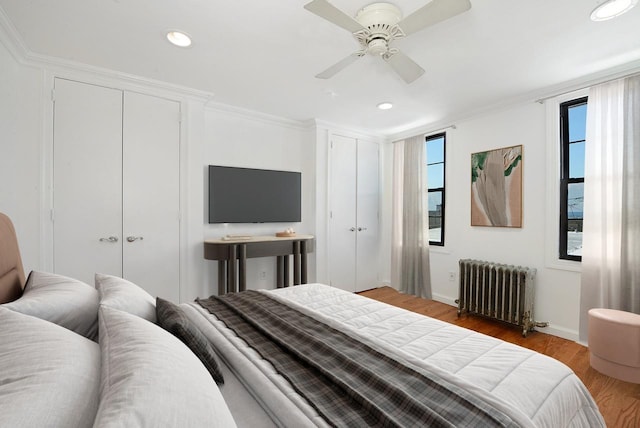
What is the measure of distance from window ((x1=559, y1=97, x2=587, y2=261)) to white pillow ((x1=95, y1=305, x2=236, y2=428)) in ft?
11.6

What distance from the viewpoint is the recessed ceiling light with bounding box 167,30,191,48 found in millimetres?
2029

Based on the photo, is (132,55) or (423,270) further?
(423,270)

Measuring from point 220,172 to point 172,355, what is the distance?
9.46ft

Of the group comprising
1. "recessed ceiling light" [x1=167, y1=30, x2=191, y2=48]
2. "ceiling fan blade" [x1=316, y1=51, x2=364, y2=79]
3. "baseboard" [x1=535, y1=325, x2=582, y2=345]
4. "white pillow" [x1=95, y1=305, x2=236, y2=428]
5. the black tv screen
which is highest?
"recessed ceiling light" [x1=167, y1=30, x2=191, y2=48]

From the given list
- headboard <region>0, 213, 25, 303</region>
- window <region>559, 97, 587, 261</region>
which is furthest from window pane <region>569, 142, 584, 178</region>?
headboard <region>0, 213, 25, 303</region>

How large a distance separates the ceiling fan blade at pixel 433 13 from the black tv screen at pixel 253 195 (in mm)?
2478

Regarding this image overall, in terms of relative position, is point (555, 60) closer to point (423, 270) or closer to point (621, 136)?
point (621, 136)

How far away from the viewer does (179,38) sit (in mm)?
2088

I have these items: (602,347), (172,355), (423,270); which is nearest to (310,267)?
(423,270)

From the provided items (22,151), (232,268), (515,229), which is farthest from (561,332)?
(22,151)

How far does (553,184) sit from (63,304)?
388cm

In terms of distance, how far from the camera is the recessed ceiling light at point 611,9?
1680 mm

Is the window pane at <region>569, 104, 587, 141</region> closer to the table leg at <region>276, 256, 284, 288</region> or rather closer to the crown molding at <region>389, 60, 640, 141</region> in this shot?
the crown molding at <region>389, 60, 640, 141</region>

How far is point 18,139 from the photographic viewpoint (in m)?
2.27
